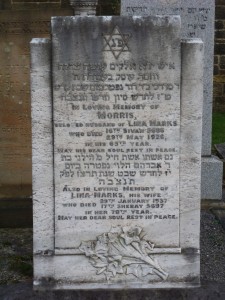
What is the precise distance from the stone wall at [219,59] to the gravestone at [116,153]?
33.3 ft

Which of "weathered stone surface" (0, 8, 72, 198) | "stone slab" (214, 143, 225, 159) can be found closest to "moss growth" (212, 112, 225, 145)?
"stone slab" (214, 143, 225, 159)

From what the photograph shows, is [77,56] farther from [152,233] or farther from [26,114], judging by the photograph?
[26,114]

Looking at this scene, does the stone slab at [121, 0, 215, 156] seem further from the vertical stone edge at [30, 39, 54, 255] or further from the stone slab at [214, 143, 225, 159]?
the vertical stone edge at [30, 39, 54, 255]

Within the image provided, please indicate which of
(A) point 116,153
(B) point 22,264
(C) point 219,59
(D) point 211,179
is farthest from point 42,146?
(C) point 219,59

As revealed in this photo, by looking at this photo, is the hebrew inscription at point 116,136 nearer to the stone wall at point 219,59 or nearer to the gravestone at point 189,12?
the gravestone at point 189,12

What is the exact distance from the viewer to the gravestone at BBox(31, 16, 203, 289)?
3859 millimetres

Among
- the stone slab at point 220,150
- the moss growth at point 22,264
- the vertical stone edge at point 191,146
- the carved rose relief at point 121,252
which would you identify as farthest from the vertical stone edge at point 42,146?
the stone slab at point 220,150

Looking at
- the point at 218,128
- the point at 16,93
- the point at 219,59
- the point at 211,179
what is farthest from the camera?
the point at 219,59

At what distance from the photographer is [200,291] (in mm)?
4078

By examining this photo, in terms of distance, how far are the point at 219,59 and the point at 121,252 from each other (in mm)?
10647

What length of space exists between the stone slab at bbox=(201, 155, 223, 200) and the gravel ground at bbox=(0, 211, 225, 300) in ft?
1.14

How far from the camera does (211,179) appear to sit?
22.1ft

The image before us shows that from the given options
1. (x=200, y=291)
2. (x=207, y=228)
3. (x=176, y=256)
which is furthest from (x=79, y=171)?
(x=207, y=228)

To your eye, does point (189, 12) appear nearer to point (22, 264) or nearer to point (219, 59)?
point (22, 264)
